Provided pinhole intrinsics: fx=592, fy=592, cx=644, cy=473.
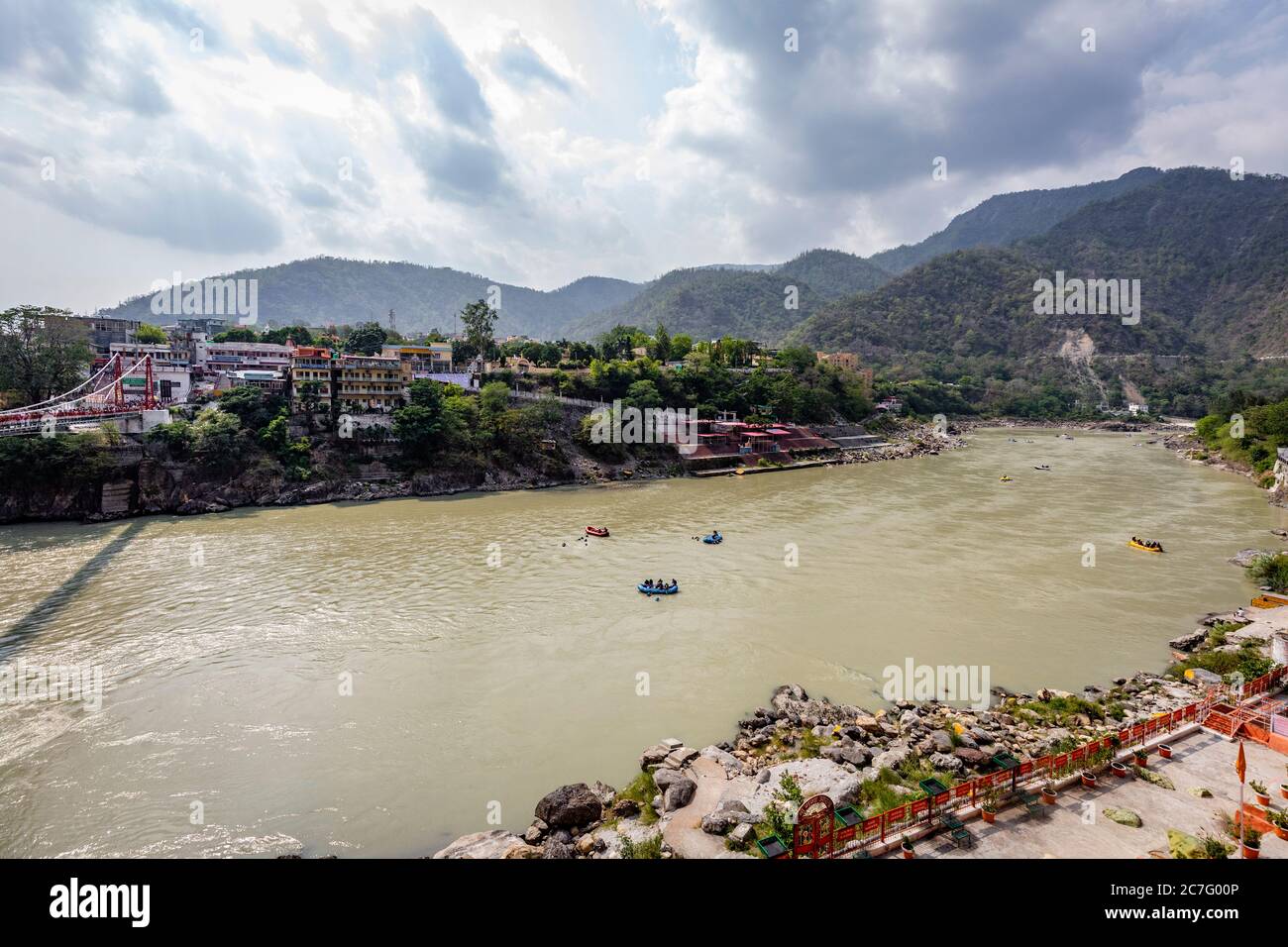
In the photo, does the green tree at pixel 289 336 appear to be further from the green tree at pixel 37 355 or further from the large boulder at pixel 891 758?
the large boulder at pixel 891 758

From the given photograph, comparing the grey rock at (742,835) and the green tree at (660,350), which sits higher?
the green tree at (660,350)

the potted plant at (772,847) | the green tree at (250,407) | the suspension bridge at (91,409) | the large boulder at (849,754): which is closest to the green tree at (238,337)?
the suspension bridge at (91,409)

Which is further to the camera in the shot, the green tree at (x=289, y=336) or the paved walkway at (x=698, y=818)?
the green tree at (x=289, y=336)

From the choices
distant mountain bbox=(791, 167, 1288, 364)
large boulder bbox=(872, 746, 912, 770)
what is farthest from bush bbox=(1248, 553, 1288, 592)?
distant mountain bbox=(791, 167, 1288, 364)

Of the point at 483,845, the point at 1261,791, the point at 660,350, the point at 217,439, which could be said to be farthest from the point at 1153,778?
the point at 660,350

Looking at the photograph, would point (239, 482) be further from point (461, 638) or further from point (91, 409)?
point (461, 638)
